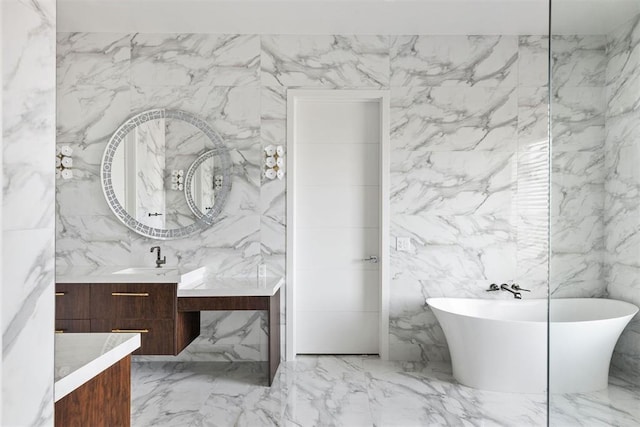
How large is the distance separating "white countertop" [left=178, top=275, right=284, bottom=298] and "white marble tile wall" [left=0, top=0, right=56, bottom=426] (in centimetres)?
253

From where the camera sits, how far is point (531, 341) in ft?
10.8

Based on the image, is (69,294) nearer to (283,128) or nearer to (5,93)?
(283,128)

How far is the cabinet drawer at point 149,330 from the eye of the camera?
348 cm

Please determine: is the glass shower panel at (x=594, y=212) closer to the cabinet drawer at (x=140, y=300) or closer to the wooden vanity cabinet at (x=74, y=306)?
the cabinet drawer at (x=140, y=300)

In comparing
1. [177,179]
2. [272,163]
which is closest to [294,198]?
[272,163]

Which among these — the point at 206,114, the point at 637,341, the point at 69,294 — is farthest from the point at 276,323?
the point at 637,341

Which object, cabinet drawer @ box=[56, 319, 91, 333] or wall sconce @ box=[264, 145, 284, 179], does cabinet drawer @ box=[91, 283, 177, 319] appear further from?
wall sconce @ box=[264, 145, 284, 179]

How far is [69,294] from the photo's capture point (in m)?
3.53

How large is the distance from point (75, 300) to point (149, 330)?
559mm

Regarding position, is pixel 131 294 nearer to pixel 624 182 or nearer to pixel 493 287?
pixel 493 287

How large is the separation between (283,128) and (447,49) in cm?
148

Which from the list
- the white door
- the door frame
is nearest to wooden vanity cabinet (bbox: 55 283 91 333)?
the door frame

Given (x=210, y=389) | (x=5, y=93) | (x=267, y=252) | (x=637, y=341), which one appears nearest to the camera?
(x=5, y=93)

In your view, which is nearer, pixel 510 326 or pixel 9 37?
pixel 9 37
